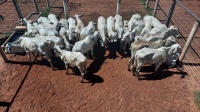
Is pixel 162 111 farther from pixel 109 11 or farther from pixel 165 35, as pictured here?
pixel 109 11

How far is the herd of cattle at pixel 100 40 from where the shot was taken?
823 cm

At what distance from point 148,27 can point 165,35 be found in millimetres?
1137

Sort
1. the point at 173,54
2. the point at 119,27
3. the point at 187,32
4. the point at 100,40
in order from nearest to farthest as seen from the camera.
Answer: the point at 173,54 → the point at 100,40 → the point at 119,27 → the point at 187,32

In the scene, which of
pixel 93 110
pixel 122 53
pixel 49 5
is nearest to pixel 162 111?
pixel 93 110

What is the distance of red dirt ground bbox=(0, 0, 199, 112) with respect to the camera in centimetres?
742

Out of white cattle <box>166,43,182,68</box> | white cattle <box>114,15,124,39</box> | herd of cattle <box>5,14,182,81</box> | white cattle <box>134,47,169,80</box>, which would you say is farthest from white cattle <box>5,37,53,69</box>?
white cattle <box>166,43,182,68</box>

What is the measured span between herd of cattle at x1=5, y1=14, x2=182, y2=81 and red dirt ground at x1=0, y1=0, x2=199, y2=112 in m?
0.58

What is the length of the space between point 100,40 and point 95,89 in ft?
10.2

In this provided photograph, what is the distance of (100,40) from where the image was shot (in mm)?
10078

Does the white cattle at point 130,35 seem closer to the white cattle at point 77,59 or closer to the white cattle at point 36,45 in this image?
the white cattle at point 77,59

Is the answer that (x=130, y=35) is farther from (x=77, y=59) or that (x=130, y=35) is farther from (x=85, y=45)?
(x=77, y=59)

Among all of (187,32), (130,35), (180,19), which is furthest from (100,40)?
(180,19)

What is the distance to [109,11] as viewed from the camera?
1438cm

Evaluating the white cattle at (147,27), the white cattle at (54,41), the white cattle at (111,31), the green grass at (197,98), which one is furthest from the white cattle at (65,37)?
the green grass at (197,98)
